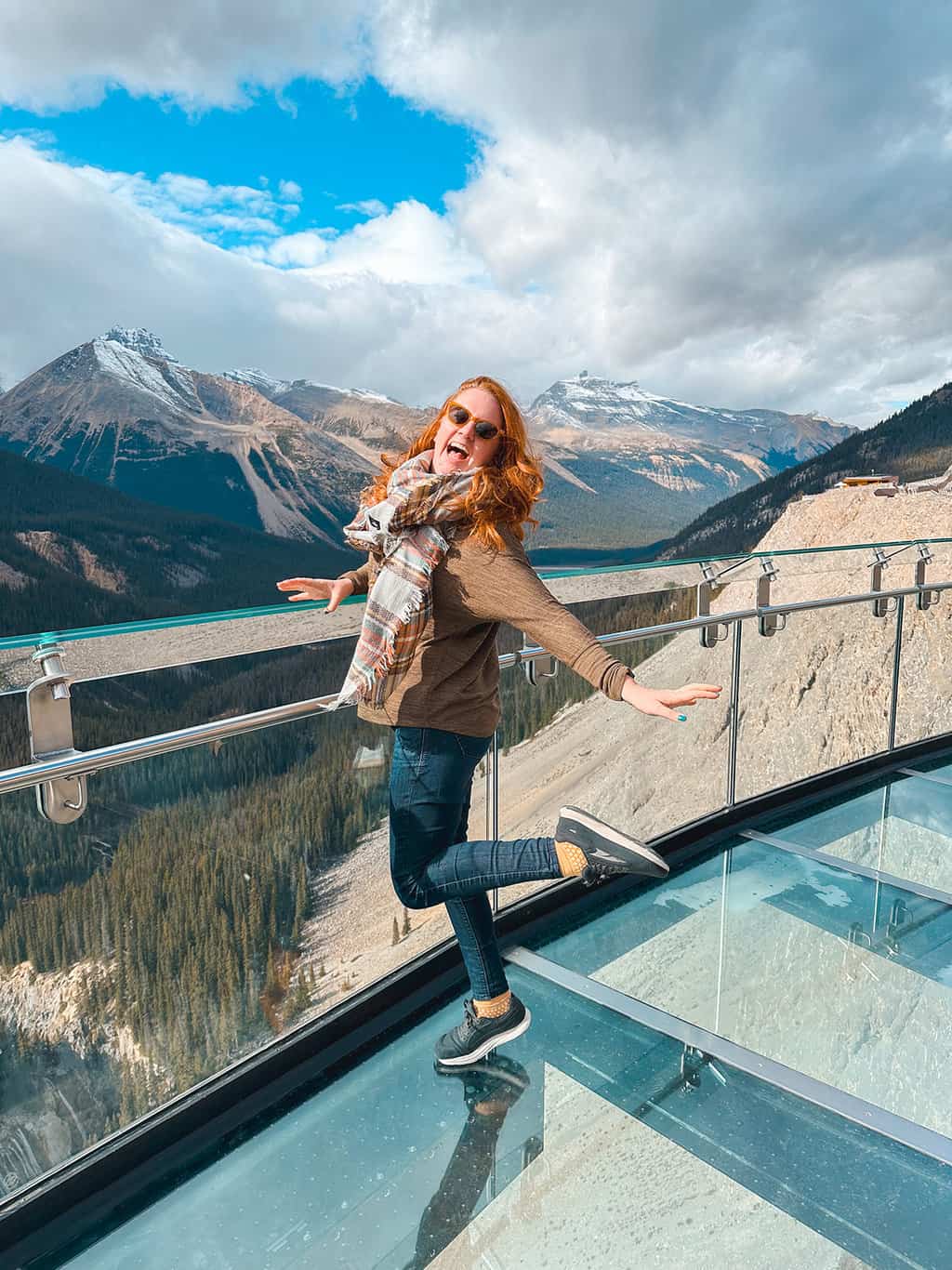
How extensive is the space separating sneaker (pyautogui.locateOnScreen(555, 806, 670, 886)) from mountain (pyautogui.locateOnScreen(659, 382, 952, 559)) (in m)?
75.9

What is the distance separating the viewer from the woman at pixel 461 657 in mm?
1364

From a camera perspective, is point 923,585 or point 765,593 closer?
point 765,593

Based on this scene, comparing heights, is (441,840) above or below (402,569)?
below

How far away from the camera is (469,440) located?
1497 mm

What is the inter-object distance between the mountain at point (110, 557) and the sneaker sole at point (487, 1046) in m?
71.8

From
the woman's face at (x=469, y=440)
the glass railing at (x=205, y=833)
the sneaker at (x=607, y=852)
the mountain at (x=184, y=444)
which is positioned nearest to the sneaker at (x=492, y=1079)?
the glass railing at (x=205, y=833)

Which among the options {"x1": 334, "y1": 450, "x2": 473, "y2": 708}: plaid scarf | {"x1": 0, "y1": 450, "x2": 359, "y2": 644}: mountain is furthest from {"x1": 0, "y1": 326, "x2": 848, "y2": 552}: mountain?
{"x1": 334, "y1": 450, "x2": 473, "y2": 708}: plaid scarf

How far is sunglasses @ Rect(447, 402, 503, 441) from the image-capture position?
149cm

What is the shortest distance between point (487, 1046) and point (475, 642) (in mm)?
795

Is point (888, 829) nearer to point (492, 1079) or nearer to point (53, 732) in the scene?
point (492, 1079)

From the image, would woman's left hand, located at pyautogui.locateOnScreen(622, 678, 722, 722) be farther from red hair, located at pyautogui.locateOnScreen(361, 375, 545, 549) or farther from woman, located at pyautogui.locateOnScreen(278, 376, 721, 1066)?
red hair, located at pyautogui.locateOnScreen(361, 375, 545, 549)

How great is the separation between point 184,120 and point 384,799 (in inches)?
9015

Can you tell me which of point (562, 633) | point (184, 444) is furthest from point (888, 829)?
point (184, 444)

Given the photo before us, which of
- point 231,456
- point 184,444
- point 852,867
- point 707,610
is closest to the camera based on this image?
point 852,867
